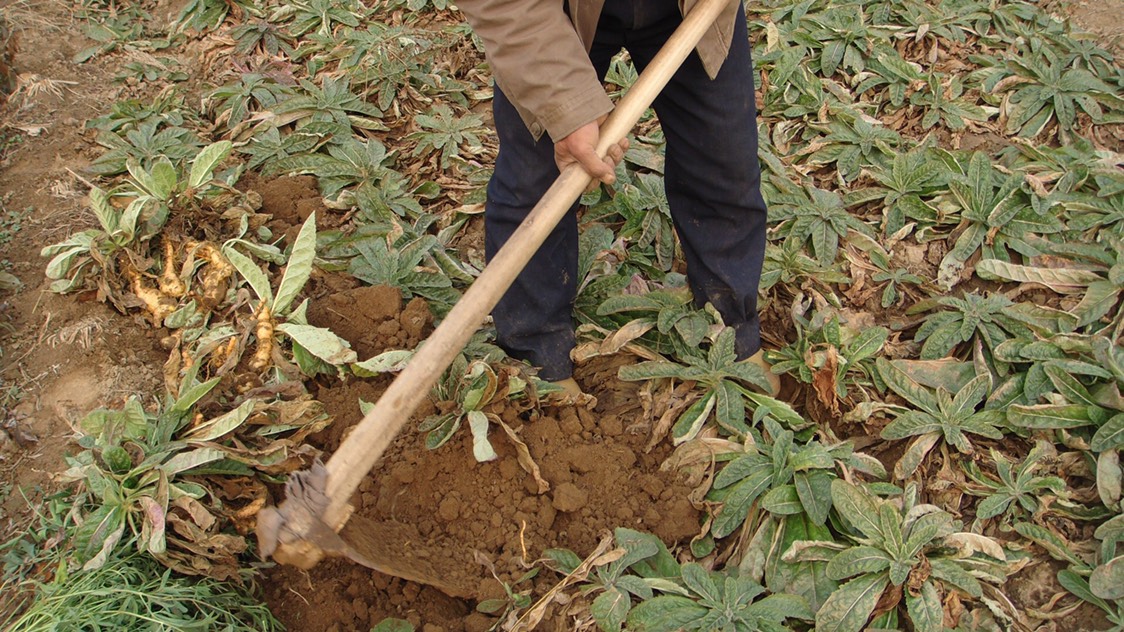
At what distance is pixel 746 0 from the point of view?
14.5 feet

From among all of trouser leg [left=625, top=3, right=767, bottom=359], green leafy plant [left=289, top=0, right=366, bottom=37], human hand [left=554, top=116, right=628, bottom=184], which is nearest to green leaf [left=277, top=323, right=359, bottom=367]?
human hand [left=554, top=116, right=628, bottom=184]

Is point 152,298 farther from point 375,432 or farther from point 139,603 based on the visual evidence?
point 375,432

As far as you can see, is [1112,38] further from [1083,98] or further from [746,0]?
[746,0]

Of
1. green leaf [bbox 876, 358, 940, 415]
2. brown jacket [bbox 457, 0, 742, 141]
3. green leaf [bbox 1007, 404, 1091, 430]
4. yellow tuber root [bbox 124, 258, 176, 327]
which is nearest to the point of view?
brown jacket [bbox 457, 0, 742, 141]

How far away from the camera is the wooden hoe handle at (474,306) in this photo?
5.91 feet

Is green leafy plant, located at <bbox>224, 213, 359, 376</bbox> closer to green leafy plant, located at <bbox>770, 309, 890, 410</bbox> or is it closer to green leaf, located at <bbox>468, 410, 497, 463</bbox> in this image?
green leaf, located at <bbox>468, 410, 497, 463</bbox>

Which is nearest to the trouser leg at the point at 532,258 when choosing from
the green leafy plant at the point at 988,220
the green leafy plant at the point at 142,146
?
the green leafy plant at the point at 988,220

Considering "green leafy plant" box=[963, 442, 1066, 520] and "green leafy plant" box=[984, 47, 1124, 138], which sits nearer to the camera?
"green leafy plant" box=[963, 442, 1066, 520]

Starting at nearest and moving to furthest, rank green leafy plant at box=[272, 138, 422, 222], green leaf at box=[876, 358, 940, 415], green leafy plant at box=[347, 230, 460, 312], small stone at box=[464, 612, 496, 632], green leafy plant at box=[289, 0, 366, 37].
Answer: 1. small stone at box=[464, 612, 496, 632]
2. green leaf at box=[876, 358, 940, 415]
3. green leafy plant at box=[347, 230, 460, 312]
4. green leafy plant at box=[272, 138, 422, 222]
5. green leafy plant at box=[289, 0, 366, 37]

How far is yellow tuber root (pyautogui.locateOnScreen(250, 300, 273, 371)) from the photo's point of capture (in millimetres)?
2635

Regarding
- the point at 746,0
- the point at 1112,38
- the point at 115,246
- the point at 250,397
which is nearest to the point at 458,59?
the point at 746,0

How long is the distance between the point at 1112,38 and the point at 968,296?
206 centimetres

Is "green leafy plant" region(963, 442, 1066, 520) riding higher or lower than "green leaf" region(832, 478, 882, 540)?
lower

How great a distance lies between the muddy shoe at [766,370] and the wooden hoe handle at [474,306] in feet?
3.40
